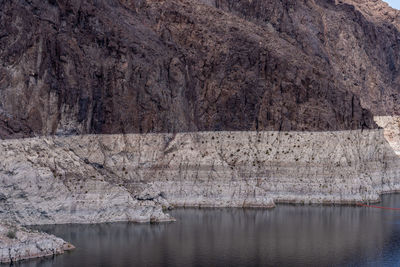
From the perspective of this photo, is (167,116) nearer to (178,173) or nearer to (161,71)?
(161,71)

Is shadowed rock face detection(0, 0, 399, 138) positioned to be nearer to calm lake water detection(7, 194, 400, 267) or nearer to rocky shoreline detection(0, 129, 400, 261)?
rocky shoreline detection(0, 129, 400, 261)

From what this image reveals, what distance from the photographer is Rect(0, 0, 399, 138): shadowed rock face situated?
112m

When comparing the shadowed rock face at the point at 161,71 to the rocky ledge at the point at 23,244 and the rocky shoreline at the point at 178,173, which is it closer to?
the rocky shoreline at the point at 178,173

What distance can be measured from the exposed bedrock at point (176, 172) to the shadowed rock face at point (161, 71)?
2.31 m

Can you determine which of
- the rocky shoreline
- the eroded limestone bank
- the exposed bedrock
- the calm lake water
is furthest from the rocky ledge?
the eroded limestone bank

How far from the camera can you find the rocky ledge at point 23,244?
8119cm

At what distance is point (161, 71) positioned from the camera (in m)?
130

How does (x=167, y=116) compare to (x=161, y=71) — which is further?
(x=161, y=71)

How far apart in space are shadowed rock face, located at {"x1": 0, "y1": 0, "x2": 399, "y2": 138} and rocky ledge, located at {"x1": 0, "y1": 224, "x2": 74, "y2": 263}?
878 inches

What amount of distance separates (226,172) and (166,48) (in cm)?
2243

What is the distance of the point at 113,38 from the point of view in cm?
12512

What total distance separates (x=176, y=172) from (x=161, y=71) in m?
15.8

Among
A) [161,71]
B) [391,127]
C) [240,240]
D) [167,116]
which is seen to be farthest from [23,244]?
[391,127]

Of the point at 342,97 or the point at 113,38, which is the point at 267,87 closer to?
the point at 342,97
